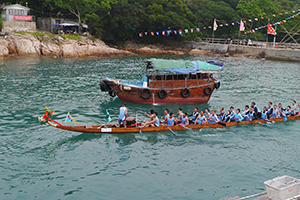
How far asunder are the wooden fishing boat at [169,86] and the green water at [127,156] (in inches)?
31.0

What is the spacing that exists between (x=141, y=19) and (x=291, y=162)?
5515 cm

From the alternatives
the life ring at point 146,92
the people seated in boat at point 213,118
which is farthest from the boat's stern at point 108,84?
the people seated in boat at point 213,118

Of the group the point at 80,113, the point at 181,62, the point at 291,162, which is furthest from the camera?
the point at 181,62

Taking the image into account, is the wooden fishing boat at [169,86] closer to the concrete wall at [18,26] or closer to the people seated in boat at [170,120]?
the people seated in boat at [170,120]

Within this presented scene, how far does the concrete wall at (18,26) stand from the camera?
5170 cm

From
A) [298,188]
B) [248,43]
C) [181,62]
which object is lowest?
[298,188]

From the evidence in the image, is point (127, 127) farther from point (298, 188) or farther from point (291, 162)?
Answer: point (298, 188)

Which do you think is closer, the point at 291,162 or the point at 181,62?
the point at 291,162

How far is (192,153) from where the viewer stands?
1638cm

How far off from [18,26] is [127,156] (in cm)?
4720

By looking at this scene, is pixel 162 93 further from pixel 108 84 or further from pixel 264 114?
pixel 264 114

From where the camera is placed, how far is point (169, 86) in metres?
25.5

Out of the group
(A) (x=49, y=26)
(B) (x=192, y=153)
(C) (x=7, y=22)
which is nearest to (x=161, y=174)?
(B) (x=192, y=153)

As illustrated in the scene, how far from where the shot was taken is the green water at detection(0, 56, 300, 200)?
1280cm
